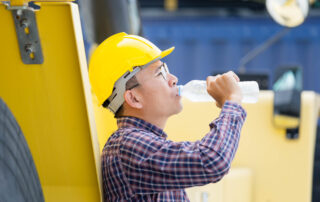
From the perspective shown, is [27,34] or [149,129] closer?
[27,34]

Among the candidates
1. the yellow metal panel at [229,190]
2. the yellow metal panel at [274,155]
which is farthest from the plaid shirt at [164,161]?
the yellow metal panel at [274,155]

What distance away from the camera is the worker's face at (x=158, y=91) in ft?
3.26

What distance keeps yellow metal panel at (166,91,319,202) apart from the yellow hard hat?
22.5 inches

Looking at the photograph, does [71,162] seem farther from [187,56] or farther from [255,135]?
[187,56]

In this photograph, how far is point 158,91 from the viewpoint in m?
1.00

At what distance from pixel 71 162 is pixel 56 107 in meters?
0.14

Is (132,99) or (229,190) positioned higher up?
(132,99)

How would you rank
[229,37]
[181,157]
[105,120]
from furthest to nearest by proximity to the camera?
[229,37] → [105,120] → [181,157]

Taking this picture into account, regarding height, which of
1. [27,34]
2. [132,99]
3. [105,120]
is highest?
[27,34]

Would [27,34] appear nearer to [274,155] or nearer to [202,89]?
[202,89]

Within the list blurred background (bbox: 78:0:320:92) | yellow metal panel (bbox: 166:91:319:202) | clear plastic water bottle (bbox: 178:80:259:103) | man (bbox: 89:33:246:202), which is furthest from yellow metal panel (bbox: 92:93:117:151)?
blurred background (bbox: 78:0:320:92)

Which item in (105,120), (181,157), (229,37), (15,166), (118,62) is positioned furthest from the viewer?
(229,37)

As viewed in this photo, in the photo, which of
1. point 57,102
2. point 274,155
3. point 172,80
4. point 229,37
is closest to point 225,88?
point 172,80

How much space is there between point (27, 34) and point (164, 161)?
1.23 ft
